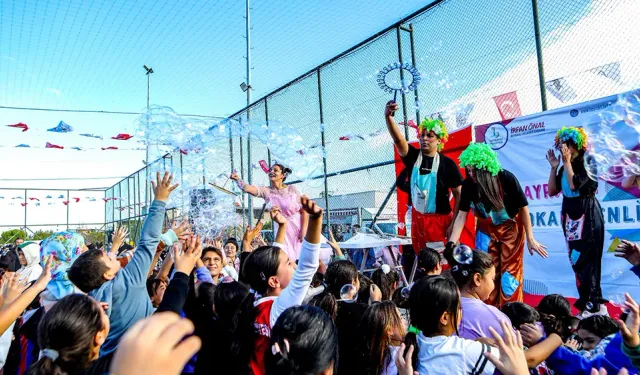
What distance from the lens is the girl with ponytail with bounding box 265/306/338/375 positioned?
1501 millimetres

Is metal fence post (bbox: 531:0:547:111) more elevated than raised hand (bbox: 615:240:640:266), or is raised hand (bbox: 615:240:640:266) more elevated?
metal fence post (bbox: 531:0:547:111)

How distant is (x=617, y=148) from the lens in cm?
327

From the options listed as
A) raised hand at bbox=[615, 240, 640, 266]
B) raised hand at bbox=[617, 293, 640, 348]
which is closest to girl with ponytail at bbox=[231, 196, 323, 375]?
raised hand at bbox=[617, 293, 640, 348]

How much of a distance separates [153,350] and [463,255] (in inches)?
86.8

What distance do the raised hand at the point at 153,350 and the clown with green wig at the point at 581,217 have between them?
389cm

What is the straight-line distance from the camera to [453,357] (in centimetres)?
186

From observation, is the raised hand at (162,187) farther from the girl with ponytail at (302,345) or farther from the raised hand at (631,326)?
the raised hand at (631,326)

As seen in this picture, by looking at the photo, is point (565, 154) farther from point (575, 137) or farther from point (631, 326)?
point (631, 326)

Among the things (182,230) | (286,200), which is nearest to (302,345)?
(182,230)

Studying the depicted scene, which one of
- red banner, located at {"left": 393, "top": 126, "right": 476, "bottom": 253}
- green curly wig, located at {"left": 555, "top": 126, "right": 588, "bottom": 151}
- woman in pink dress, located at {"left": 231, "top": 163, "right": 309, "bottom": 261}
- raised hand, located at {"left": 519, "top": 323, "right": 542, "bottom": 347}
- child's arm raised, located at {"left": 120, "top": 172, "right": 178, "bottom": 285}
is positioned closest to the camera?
raised hand, located at {"left": 519, "top": 323, "right": 542, "bottom": 347}

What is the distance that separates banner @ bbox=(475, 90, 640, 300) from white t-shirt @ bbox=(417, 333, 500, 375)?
3105 mm

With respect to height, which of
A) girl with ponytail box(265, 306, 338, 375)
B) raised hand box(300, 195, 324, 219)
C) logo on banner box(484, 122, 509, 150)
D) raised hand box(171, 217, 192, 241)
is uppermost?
logo on banner box(484, 122, 509, 150)

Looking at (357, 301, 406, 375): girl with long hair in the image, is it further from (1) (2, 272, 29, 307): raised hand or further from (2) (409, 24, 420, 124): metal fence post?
(2) (409, 24, 420, 124): metal fence post

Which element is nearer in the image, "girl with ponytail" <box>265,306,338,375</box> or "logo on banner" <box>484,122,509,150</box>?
"girl with ponytail" <box>265,306,338,375</box>
